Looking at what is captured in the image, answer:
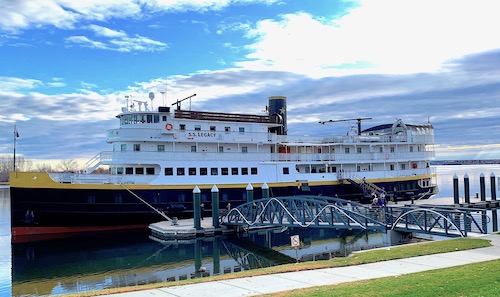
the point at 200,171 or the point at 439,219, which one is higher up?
the point at 200,171

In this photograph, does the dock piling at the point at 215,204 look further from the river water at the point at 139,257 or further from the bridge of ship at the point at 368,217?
the river water at the point at 139,257

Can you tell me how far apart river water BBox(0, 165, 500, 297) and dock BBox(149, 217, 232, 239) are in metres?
0.55

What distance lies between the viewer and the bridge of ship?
21.5 metres

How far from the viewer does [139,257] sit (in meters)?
26.7

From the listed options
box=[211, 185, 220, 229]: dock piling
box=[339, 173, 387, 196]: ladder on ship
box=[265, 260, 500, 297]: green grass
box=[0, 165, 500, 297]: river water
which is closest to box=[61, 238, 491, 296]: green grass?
box=[265, 260, 500, 297]: green grass

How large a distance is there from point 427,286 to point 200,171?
28333 millimetres

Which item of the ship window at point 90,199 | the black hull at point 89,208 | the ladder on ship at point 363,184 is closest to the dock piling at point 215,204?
the black hull at point 89,208

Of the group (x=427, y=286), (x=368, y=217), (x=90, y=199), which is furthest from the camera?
(x=90, y=199)

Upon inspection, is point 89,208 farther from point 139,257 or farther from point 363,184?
point 363,184

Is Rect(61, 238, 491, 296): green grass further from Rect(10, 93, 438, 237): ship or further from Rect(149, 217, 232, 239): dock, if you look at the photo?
Rect(10, 93, 438, 237): ship

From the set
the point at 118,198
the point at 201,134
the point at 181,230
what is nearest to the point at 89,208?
the point at 118,198

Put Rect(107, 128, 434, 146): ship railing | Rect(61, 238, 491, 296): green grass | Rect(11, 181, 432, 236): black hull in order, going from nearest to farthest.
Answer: Rect(61, 238, 491, 296): green grass < Rect(11, 181, 432, 236): black hull < Rect(107, 128, 434, 146): ship railing

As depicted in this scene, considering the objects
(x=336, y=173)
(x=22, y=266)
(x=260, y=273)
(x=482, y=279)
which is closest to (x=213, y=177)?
(x=336, y=173)

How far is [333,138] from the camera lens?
4616cm
